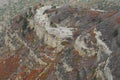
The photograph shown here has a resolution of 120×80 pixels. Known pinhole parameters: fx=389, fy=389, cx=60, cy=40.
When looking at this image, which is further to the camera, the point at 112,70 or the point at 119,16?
the point at 119,16

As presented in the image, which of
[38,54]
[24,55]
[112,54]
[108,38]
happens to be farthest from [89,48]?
[24,55]

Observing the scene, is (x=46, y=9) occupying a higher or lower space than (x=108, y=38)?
higher

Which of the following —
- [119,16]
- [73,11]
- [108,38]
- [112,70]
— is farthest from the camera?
[73,11]

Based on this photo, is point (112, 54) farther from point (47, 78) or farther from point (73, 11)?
point (73, 11)

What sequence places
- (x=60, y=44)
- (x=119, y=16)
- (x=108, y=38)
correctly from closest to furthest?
(x=108, y=38)
(x=119, y=16)
(x=60, y=44)

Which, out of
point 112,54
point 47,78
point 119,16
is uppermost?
point 119,16

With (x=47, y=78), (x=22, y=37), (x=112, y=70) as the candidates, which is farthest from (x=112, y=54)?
(x=22, y=37)
